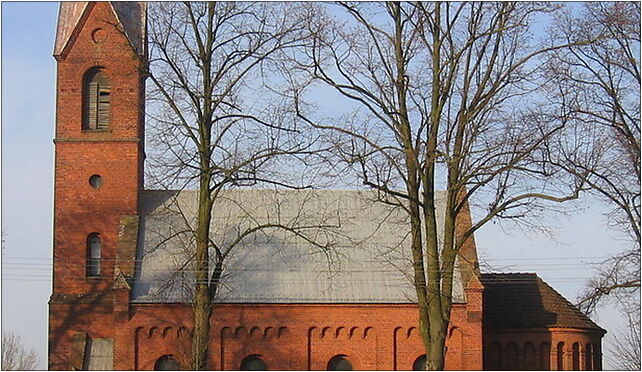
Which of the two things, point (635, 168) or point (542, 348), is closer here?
point (635, 168)

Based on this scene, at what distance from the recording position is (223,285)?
37281 mm

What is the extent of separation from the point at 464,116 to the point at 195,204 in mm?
19762

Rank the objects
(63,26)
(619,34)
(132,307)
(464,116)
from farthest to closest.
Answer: (63,26)
(132,307)
(619,34)
(464,116)

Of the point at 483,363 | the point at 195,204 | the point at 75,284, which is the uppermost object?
the point at 195,204

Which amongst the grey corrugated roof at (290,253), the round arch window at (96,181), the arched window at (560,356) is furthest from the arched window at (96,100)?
the arched window at (560,356)

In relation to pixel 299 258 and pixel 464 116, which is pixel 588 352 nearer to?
pixel 299 258

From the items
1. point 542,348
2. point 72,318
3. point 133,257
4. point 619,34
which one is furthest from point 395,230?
point 619,34

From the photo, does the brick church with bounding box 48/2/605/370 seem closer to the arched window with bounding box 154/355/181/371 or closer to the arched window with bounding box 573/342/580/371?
the arched window with bounding box 154/355/181/371

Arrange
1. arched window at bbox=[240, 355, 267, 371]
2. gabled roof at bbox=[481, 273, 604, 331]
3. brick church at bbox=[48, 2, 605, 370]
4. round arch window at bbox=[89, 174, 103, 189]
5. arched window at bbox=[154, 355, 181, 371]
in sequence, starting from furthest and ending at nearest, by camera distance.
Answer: round arch window at bbox=[89, 174, 103, 189] < gabled roof at bbox=[481, 273, 604, 331] < arched window at bbox=[240, 355, 267, 371] < brick church at bbox=[48, 2, 605, 370] < arched window at bbox=[154, 355, 181, 371]

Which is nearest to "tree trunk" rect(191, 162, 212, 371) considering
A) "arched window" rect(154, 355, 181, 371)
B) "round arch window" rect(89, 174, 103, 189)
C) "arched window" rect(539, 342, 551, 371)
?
"arched window" rect(154, 355, 181, 371)

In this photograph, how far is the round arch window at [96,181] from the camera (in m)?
40.4

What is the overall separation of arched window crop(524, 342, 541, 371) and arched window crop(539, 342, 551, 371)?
0.76 feet

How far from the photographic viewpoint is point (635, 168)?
2708 centimetres

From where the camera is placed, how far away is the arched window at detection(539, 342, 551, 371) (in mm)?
39250
